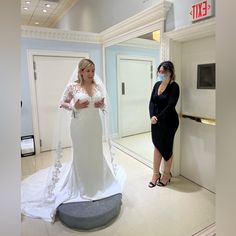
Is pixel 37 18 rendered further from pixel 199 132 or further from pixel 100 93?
pixel 199 132

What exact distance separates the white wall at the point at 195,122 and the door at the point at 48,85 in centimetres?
219

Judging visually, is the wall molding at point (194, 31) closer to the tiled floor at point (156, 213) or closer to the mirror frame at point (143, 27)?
the mirror frame at point (143, 27)

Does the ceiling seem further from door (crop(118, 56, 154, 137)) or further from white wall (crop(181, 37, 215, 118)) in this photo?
white wall (crop(181, 37, 215, 118))

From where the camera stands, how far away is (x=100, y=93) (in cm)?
225

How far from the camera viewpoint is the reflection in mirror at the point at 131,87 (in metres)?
A: 4.32

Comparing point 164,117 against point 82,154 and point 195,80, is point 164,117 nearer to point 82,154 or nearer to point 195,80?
point 195,80

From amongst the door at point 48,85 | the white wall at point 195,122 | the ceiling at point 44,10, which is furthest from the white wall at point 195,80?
the ceiling at point 44,10

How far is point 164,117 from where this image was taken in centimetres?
252

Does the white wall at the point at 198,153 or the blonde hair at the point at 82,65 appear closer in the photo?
the blonde hair at the point at 82,65

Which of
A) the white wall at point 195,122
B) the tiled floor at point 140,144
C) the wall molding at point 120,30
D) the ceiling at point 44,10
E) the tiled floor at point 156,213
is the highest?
the ceiling at point 44,10

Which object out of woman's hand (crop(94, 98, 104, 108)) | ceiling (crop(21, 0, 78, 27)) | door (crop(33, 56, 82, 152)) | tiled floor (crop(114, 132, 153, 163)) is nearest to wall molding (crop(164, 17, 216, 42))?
woman's hand (crop(94, 98, 104, 108))

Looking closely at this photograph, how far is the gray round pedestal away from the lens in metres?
1.93

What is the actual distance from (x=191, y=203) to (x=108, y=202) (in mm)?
875
